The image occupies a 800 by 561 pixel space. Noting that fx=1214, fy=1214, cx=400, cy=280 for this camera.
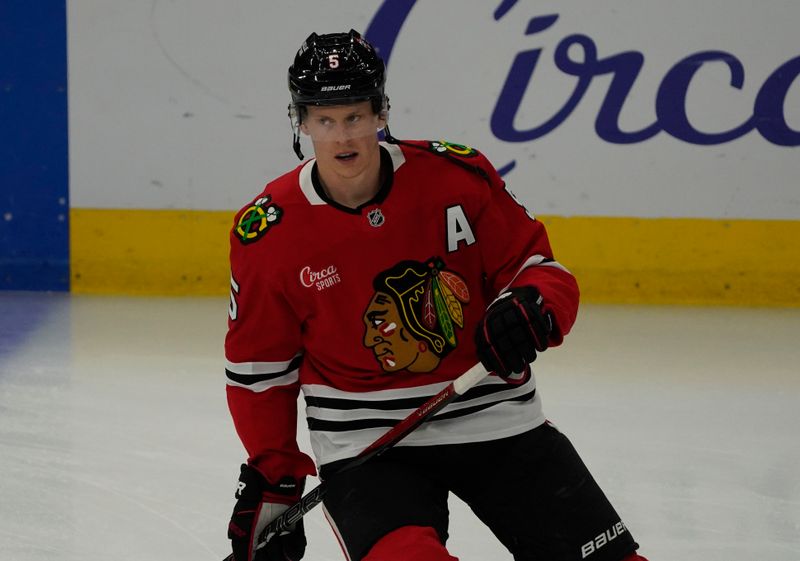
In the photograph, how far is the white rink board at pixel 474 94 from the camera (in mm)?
5082

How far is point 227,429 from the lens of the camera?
11.4 feet

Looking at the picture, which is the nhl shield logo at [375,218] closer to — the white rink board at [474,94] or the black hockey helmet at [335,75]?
the black hockey helmet at [335,75]

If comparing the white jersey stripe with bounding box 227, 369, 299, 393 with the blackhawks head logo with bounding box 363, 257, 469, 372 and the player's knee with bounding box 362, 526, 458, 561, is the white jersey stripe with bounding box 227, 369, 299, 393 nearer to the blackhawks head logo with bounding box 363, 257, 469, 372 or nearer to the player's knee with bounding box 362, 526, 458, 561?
the blackhawks head logo with bounding box 363, 257, 469, 372

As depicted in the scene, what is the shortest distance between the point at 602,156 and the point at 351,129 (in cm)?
343

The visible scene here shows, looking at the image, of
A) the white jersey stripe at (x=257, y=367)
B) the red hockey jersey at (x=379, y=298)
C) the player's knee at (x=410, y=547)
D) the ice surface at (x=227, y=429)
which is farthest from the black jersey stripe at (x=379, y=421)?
the ice surface at (x=227, y=429)

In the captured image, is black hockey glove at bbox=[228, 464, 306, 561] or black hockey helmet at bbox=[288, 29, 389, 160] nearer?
black hockey helmet at bbox=[288, 29, 389, 160]

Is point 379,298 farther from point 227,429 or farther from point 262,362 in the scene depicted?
point 227,429

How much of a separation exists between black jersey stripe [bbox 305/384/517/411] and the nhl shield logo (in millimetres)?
283

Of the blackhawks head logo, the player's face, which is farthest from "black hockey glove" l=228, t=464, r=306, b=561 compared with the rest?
the player's face

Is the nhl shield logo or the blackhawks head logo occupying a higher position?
the nhl shield logo

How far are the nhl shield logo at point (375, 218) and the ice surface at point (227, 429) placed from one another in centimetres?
97

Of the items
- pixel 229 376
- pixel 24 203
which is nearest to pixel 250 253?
pixel 229 376

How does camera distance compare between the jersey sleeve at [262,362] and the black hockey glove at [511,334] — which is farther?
the jersey sleeve at [262,362]

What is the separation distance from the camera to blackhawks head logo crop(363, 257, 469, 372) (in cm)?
192
